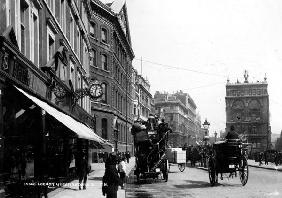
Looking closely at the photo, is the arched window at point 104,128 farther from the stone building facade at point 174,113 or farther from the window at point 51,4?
the stone building facade at point 174,113

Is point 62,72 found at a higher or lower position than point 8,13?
lower

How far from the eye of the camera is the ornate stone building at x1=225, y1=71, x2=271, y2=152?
97500mm

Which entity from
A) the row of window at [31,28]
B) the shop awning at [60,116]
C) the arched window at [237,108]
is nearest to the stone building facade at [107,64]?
the row of window at [31,28]

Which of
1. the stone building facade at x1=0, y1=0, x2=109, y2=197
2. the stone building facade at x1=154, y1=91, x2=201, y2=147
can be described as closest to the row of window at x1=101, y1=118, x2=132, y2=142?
the stone building facade at x1=0, y1=0, x2=109, y2=197

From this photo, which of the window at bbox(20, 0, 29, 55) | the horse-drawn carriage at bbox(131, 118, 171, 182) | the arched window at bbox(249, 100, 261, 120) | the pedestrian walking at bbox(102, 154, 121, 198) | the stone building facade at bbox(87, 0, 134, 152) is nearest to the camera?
the pedestrian walking at bbox(102, 154, 121, 198)

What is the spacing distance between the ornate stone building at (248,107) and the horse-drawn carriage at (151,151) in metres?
80.0

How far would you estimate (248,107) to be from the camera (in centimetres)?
10012

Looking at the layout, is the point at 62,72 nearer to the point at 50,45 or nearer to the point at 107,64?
the point at 50,45

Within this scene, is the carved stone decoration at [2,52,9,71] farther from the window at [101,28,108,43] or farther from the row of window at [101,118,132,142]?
the window at [101,28,108,43]

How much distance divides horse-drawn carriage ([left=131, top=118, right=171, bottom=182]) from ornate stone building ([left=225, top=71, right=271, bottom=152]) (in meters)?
80.0

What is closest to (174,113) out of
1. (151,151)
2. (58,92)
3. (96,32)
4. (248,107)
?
(248,107)

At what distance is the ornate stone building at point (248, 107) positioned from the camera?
320 feet

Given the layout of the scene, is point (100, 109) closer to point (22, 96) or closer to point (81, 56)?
point (81, 56)

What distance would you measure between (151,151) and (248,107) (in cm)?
8459
